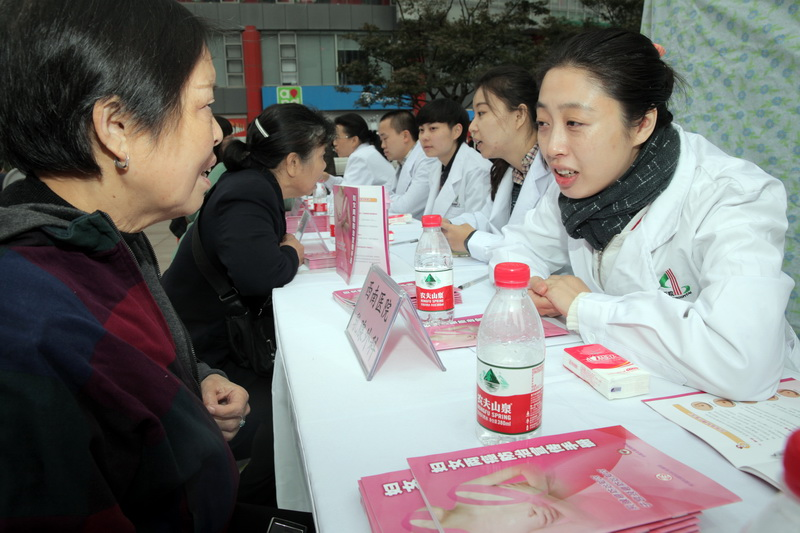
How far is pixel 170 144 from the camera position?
3.06 ft

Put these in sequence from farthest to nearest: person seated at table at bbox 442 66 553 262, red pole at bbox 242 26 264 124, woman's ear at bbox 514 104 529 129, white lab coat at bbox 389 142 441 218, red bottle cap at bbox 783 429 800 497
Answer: red pole at bbox 242 26 264 124 → white lab coat at bbox 389 142 441 218 → woman's ear at bbox 514 104 529 129 → person seated at table at bbox 442 66 553 262 → red bottle cap at bbox 783 429 800 497

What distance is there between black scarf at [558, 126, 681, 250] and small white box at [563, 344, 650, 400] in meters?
0.44

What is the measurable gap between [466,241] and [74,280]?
1.75 meters

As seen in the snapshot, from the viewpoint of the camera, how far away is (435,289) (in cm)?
138

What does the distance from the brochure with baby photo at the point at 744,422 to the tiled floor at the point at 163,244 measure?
17.1 feet

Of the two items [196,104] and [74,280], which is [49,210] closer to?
[74,280]

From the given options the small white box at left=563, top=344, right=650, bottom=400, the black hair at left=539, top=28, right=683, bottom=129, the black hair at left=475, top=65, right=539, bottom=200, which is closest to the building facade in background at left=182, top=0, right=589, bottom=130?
the black hair at left=475, top=65, right=539, bottom=200

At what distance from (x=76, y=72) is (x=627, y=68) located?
3.98ft

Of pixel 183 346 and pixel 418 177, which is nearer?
pixel 183 346

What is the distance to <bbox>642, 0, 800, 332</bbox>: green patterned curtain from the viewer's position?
2.09m

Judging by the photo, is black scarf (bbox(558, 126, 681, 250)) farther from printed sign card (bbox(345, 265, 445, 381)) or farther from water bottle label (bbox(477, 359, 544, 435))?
water bottle label (bbox(477, 359, 544, 435))

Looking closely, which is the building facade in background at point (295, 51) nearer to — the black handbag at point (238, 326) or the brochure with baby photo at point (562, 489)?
the black handbag at point (238, 326)

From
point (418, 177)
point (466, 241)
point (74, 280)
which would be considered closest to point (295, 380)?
point (74, 280)

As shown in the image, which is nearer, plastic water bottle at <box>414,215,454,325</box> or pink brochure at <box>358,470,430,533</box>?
pink brochure at <box>358,470,430,533</box>
